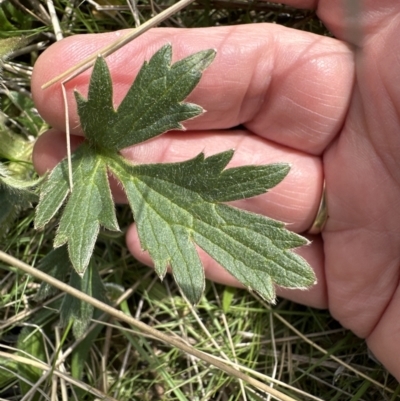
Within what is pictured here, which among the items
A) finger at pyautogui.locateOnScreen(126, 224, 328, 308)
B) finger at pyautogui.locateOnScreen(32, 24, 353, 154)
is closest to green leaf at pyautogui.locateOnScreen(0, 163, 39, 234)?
finger at pyautogui.locateOnScreen(32, 24, 353, 154)

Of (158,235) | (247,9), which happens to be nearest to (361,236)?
(158,235)

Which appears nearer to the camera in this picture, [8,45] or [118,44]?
[118,44]

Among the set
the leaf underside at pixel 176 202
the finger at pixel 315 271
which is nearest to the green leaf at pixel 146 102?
the leaf underside at pixel 176 202

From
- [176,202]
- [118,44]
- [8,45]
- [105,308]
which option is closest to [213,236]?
[176,202]

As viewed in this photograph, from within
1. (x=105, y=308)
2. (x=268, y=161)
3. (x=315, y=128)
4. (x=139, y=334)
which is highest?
(x=315, y=128)

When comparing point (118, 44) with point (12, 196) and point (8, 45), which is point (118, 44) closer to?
point (8, 45)

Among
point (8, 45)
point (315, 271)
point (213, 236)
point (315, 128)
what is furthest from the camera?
point (315, 271)

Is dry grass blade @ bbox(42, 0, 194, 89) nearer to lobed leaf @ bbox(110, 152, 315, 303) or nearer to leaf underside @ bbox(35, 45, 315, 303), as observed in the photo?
leaf underside @ bbox(35, 45, 315, 303)

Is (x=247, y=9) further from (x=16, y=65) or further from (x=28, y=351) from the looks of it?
(x=28, y=351)
